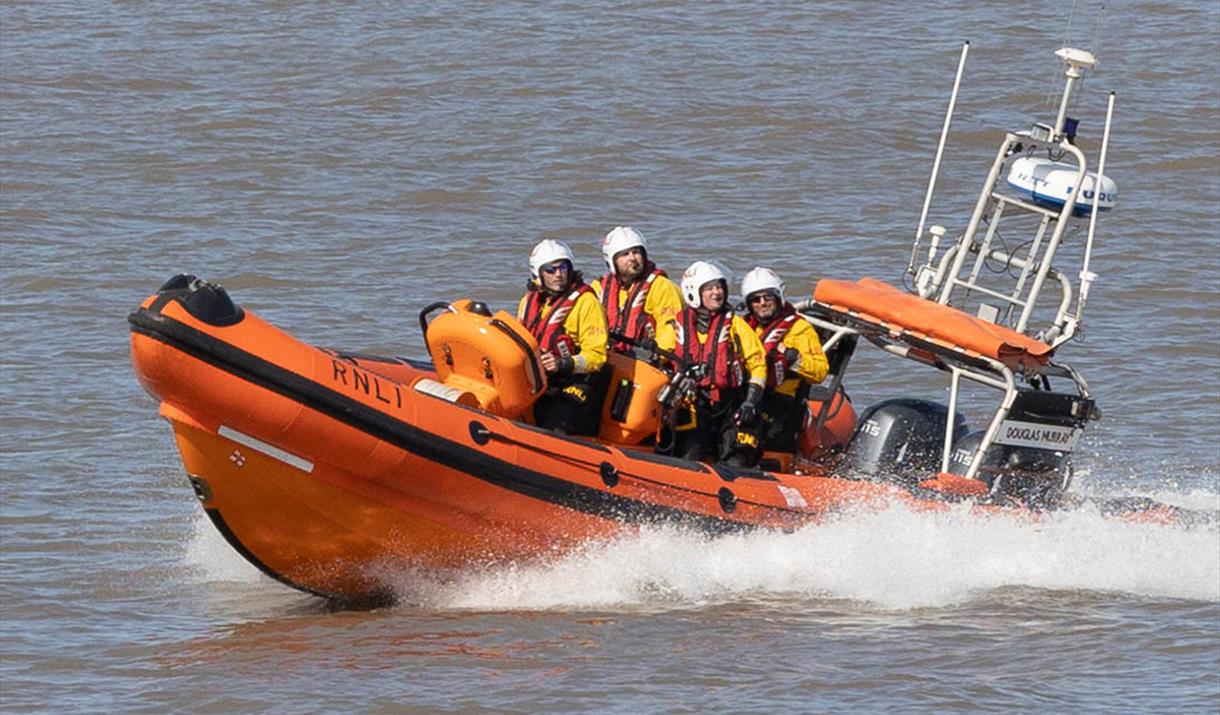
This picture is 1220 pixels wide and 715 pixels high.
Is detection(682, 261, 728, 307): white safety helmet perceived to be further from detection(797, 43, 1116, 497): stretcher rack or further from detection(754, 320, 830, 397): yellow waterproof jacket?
detection(797, 43, 1116, 497): stretcher rack

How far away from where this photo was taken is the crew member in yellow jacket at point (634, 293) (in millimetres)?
9078

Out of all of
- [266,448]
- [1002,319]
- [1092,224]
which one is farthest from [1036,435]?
[266,448]

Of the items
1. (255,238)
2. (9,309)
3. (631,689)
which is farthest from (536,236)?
(631,689)

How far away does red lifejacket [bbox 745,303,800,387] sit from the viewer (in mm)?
9000

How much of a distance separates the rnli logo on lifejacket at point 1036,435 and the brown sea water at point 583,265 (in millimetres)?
338

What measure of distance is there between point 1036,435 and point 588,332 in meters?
2.00

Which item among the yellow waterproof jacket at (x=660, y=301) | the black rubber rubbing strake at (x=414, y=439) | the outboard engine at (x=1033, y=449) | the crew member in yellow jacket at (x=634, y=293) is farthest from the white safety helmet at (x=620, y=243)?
the outboard engine at (x=1033, y=449)

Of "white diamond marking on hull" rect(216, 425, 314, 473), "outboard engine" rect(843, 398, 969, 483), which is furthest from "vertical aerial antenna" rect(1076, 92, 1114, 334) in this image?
"white diamond marking on hull" rect(216, 425, 314, 473)

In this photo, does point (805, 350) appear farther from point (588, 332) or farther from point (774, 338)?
point (588, 332)

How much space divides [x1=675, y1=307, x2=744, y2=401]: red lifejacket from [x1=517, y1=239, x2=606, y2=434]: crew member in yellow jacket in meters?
0.39

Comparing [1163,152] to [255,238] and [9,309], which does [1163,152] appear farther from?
[9,309]

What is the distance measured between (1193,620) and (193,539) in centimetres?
412

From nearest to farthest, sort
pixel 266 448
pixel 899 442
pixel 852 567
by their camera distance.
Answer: pixel 266 448
pixel 852 567
pixel 899 442

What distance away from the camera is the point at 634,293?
30.0 feet
